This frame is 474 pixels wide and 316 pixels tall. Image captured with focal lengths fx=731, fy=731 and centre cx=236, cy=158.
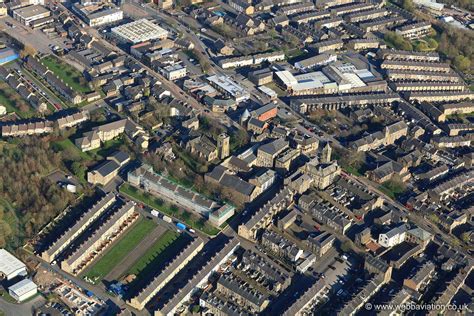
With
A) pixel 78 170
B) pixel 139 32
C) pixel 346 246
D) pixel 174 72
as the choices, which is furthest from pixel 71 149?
pixel 346 246

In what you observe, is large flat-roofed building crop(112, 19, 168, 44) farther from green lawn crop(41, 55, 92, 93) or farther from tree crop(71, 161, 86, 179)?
tree crop(71, 161, 86, 179)

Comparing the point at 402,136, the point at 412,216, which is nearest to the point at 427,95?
the point at 402,136

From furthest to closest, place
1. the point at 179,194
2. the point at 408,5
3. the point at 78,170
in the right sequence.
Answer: the point at 408,5
the point at 78,170
the point at 179,194

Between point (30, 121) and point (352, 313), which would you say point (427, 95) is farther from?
point (30, 121)

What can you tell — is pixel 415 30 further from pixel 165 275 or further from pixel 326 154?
pixel 165 275

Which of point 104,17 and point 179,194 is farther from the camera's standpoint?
point 104,17

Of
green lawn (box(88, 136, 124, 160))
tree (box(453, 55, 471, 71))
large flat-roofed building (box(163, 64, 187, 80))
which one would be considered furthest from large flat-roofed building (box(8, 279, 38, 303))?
tree (box(453, 55, 471, 71))
